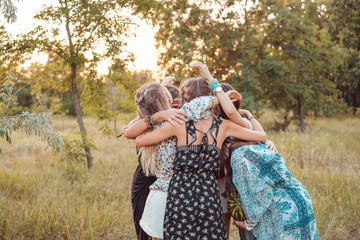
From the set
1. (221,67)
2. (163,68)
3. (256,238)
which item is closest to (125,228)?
(256,238)

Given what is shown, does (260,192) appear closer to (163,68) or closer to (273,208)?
(273,208)

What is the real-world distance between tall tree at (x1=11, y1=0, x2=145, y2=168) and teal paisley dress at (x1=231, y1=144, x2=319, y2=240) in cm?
443

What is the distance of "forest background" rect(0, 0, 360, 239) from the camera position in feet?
13.5

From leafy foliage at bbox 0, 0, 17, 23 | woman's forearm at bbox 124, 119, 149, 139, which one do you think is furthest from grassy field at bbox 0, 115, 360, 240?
leafy foliage at bbox 0, 0, 17, 23

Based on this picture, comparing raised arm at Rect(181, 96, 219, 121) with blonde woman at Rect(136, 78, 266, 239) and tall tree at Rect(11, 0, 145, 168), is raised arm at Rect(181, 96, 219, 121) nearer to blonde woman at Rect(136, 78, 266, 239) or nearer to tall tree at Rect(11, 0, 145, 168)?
blonde woman at Rect(136, 78, 266, 239)

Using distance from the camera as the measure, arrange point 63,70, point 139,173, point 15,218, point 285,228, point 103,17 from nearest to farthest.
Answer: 1. point 285,228
2. point 139,173
3. point 15,218
4. point 103,17
5. point 63,70

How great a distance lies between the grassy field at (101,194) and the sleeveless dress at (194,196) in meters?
1.38

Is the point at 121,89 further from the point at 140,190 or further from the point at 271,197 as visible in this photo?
the point at 271,197

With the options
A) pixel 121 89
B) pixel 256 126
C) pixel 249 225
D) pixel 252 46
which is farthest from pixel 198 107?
pixel 252 46

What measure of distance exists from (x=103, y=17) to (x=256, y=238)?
202 inches

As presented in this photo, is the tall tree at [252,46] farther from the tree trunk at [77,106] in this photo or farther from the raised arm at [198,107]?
the raised arm at [198,107]

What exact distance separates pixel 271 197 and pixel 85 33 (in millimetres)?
5510

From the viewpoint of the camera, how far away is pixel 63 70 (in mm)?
7152

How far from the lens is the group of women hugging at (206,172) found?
240 cm
